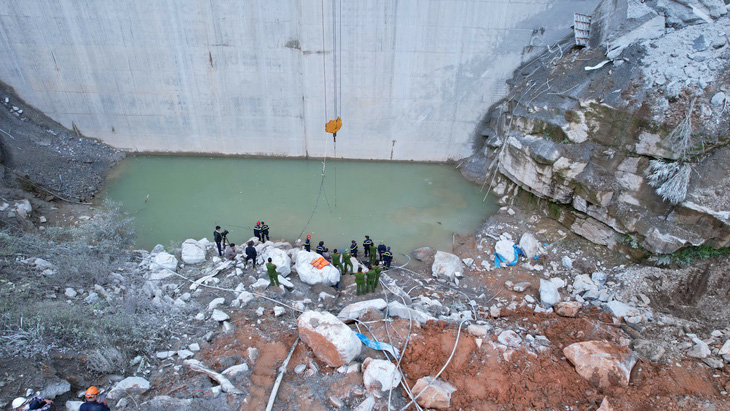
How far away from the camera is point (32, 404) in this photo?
149 inches

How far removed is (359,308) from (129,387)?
3.26 meters

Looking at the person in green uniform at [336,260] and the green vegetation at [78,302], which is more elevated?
the green vegetation at [78,302]

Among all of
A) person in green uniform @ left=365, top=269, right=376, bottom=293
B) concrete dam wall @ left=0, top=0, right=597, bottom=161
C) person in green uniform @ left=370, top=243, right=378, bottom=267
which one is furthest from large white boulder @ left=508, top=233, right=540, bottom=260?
concrete dam wall @ left=0, top=0, right=597, bottom=161

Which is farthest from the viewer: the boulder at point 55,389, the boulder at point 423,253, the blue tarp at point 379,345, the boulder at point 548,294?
the boulder at point 423,253

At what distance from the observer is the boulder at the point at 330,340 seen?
16.3 feet

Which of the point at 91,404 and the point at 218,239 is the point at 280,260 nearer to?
the point at 218,239

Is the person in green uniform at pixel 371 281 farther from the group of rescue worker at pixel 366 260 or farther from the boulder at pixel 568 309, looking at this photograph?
the boulder at pixel 568 309

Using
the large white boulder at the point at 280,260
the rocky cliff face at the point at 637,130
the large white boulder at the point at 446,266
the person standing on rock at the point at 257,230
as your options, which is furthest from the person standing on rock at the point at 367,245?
the rocky cliff face at the point at 637,130

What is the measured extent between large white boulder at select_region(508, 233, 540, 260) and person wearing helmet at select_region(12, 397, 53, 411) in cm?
848

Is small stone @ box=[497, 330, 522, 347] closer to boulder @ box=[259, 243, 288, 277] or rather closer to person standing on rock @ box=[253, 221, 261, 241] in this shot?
boulder @ box=[259, 243, 288, 277]

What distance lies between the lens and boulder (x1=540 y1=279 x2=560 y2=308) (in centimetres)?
699

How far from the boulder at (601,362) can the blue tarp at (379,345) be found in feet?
8.23

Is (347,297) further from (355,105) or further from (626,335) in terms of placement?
(355,105)

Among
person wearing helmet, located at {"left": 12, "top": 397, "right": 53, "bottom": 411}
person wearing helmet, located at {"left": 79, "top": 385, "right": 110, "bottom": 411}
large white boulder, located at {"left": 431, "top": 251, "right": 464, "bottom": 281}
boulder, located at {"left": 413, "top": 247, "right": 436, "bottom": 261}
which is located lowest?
boulder, located at {"left": 413, "top": 247, "right": 436, "bottom": 261}
